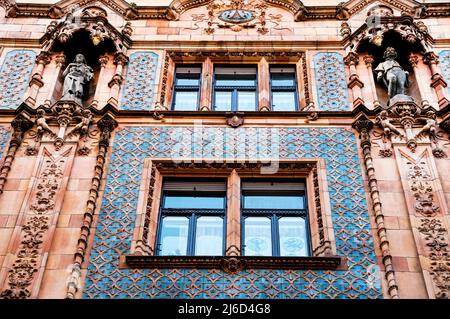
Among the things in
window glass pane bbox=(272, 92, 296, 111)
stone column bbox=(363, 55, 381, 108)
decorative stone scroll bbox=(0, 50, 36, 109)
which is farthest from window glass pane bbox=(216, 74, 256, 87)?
decorative stone scroll bbox=(0, 50, 36, 109)

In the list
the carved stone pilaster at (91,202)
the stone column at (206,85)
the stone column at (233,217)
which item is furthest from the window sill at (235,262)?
the stone column at (206,85)

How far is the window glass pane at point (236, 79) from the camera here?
15.2m

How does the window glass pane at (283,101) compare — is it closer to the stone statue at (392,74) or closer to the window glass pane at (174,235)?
the stone statue at (392,74)

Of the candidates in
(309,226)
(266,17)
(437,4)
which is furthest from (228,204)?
(437,4)

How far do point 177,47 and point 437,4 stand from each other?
259 inches

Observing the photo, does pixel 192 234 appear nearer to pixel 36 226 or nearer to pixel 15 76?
pixel 36 226

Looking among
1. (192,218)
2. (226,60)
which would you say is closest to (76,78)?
(226,60)

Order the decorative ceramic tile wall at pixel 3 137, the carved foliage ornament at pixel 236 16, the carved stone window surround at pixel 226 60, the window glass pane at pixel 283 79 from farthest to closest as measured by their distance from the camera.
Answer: the carved foliage ornament at pixel 236 16 → the window glass pane at pixel 283 79 → the carved stone window surround at pixel 226 60 → the decorative ceramic tile wall at pixel 3 137

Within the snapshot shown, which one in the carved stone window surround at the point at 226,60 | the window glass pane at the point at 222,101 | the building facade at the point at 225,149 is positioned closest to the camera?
the building facade at the point at 225,149

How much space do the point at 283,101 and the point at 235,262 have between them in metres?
5.12

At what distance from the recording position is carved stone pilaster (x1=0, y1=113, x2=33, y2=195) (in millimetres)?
12086

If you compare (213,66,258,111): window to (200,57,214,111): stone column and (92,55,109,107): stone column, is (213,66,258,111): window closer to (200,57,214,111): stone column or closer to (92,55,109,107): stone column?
(200,57,214,111): stone column

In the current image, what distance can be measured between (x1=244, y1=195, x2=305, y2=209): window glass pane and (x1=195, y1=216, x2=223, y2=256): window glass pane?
746 millimetres

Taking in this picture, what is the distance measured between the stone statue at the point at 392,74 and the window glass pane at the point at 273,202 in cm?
344
